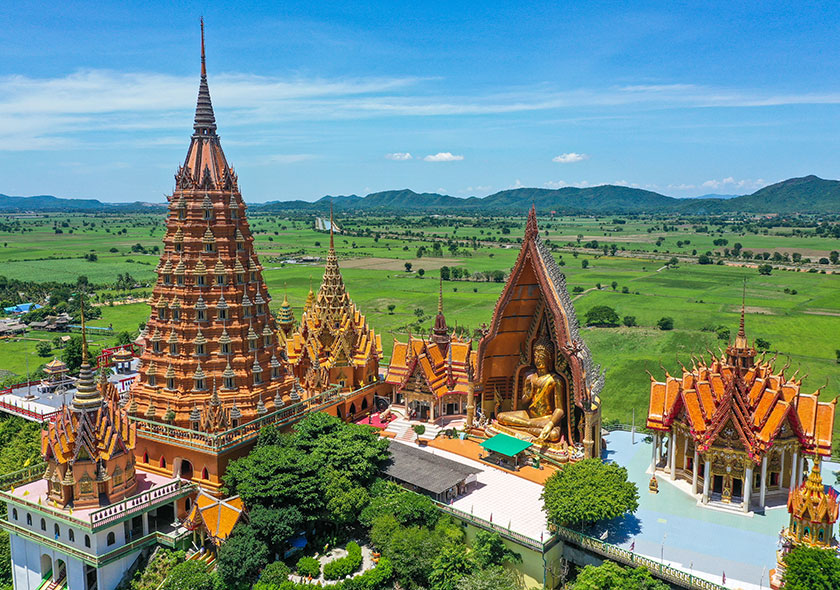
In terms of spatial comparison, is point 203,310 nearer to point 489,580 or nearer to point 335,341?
point 335,341

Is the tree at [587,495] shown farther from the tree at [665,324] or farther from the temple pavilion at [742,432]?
the tree at [665,324]

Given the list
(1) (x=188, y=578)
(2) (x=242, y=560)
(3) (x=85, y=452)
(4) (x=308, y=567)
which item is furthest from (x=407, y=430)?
(3) (x=85, y=452)

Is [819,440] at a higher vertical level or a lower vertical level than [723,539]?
higher

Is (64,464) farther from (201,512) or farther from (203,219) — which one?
(203,219)

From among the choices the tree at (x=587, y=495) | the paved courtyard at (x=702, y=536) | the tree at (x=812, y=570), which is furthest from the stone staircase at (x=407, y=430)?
the tree at (x=812, y=570)

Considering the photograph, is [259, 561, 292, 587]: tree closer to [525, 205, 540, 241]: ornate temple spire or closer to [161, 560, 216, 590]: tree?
[161, 560, 216, 590]: tree

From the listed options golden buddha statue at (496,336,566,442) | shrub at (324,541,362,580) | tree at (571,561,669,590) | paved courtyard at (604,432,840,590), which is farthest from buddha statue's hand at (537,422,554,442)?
shrub at (324,541,362,580)

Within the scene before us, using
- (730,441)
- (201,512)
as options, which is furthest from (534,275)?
(201,512)
